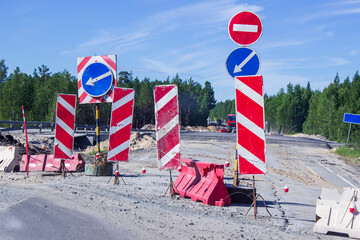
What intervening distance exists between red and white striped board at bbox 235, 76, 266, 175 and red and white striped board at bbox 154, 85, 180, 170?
1.57m

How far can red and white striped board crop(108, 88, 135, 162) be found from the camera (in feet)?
33.2

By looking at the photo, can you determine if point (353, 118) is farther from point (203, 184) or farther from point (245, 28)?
point (203, 184)

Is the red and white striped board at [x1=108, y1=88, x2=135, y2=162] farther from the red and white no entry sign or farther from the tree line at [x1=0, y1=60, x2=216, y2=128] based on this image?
the tree line at [x1=0, y1=60, x2=216, y2=128]

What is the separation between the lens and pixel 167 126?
27.1ft

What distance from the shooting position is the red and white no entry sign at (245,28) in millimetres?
9109

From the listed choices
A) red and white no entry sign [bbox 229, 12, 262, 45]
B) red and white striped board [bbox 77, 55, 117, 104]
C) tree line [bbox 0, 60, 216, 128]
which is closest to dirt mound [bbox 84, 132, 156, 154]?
red and white striped board [bbox 77, 55, 117, 104]

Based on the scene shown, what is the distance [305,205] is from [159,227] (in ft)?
13.0

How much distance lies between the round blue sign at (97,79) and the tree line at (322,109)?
24.6 meters

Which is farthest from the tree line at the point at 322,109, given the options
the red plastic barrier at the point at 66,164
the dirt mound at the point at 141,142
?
the red plastic barrier at the point at 66,164

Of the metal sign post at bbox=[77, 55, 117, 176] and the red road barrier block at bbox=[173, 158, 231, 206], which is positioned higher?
the metal sign post at bbox=[77, 55, 117, 176]

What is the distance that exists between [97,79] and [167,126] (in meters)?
3.23

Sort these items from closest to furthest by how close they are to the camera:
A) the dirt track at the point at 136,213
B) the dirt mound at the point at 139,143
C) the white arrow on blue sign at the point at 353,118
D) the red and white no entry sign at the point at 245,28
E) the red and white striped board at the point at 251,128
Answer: the dirt track at the point at 136,213 < the red and white striped board at the point at 251,128 < the red and white no entry sign at the point at 245,28 < the dirt mound at the point at 139,143 < the white arrow on blue sign at the point at 353,118

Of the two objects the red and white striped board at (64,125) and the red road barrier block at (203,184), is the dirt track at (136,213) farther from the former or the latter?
the red and white striped board at (64,125)

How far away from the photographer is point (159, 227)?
5.77 metres
